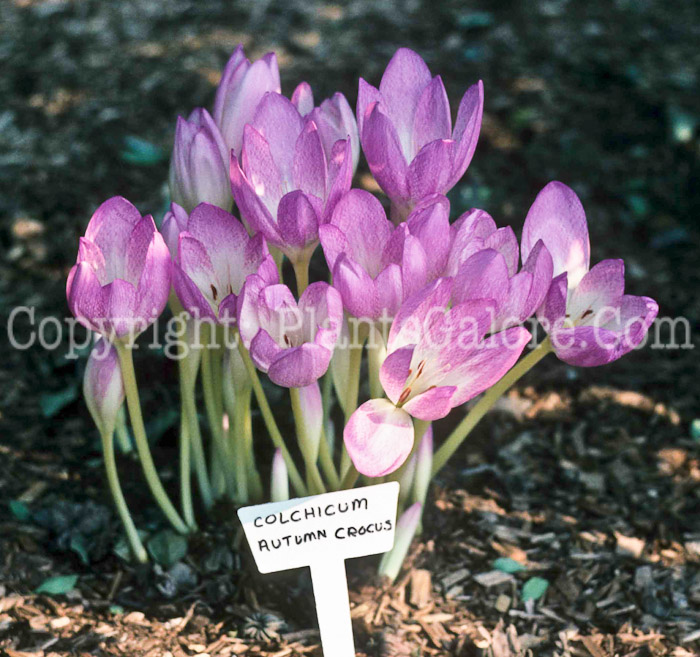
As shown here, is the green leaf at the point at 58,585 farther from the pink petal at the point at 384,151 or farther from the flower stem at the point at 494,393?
the pink petal at the point at 384,151

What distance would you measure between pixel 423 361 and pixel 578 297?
0.98 ft

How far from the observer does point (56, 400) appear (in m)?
2.03

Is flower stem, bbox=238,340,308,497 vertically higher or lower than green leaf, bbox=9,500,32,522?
higher

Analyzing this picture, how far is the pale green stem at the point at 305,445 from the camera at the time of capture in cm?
129

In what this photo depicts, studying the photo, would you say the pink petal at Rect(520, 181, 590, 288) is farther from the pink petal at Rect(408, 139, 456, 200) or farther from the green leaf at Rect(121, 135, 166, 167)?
the green leaf at Rect(121, 135, 166, 167)

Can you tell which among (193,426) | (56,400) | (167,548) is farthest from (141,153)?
(167,548)

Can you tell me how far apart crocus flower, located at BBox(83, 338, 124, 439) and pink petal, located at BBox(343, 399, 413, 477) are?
0.44 m

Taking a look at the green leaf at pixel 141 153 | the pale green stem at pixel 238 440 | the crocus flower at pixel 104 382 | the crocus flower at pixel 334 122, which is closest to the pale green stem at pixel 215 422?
A: the pale green stem at pixel 238 440

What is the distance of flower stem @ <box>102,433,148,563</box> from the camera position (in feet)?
4.78

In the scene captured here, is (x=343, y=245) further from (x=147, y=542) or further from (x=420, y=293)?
(x=147, y=542)

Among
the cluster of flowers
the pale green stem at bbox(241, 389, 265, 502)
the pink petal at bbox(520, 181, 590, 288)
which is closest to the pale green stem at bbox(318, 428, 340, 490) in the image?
the cluster of flowers

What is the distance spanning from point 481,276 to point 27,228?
5.71 ft

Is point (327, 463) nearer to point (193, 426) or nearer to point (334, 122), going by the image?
point (193, 426)

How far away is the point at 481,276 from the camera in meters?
1.16
